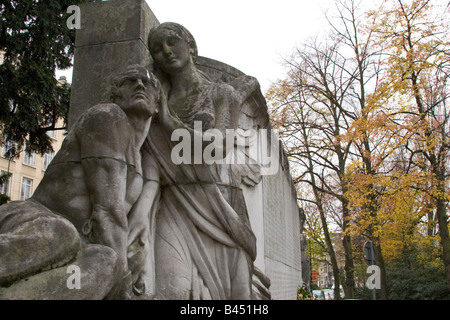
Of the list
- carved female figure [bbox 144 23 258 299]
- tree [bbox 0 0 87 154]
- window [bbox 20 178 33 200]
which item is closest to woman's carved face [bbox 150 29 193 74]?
carved female figure [bbox 144 23 258 299]

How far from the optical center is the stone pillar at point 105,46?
4.18m

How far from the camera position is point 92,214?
291 cm

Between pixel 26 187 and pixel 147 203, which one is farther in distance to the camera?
pixel 26 187

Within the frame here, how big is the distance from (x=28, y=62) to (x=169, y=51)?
10205mm

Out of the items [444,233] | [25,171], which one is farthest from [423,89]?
[25,171]

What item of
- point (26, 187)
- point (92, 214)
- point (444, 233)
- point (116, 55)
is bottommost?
point (92, 214)

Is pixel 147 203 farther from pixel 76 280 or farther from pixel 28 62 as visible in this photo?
pixel 28 62

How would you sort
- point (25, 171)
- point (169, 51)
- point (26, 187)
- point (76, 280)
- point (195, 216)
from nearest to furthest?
point (76, 280) < point (195, 216) < point (169, 51) < point (25, 171) < point (26, 187)

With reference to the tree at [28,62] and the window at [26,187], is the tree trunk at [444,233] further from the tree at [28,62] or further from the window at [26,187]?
the window at [26,187]

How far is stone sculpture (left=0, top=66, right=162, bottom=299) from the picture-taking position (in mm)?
2424

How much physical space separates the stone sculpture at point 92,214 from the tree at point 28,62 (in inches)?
394

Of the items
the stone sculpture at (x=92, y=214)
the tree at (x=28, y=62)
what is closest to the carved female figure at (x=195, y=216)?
the stone sculpture at (x=92, y=214)

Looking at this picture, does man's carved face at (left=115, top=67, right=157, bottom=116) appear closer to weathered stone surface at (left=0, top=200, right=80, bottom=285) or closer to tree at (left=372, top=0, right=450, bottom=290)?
weathered stone surface at (left=0, top=200, right=80, bottom=285)

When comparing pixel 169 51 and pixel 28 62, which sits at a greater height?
pixel 28 62
